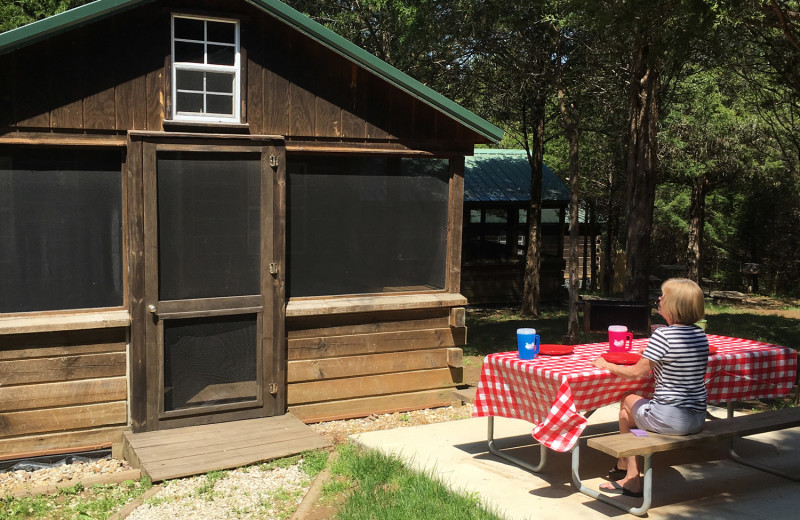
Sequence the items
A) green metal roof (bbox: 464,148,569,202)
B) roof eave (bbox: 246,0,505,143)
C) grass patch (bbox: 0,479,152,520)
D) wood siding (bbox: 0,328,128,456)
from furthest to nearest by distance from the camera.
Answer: green metal roof (bbox: 464,148,569,202)
roof eave (bbox: 246,0,505,143)
wood siding (bbox: 0,328,128,456)
grass patch (bbox: 0,479,152,520)

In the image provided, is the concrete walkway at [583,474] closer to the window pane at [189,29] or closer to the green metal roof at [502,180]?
the window pane at [189,29]

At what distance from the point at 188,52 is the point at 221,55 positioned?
0.29 metres

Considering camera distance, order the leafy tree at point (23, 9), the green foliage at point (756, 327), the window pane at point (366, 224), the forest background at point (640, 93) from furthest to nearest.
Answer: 1. the leafy tree at point (23, 9)
2. the green foliage at point (756, 327)
3. the forest background at point (640, 93)
4. the window pane at point (366, 224)

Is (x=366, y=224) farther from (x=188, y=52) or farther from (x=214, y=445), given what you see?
(x=214, y=445)

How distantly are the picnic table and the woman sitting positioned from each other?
27cm

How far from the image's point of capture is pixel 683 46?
8.16 meters

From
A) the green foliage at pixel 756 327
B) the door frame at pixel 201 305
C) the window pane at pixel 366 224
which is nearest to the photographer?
the door frame at pixel 201 305

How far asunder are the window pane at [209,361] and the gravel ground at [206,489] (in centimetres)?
81

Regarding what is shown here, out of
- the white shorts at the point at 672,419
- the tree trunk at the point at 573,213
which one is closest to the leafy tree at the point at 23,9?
the tree trunk at the point at 573,213

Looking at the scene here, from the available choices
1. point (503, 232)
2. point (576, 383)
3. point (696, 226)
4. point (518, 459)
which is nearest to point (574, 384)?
point (576, 383)

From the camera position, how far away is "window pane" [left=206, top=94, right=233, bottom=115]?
697 cm

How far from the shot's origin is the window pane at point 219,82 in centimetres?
696

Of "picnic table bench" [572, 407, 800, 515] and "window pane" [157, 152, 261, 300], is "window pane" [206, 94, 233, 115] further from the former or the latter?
"picnic table bench" [572, 407, 800, 515]

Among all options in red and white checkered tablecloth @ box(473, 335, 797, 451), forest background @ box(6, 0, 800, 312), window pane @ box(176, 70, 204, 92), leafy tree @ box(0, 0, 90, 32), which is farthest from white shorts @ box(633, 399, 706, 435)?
leafy tree @ box(0, 0, 90, 32)
